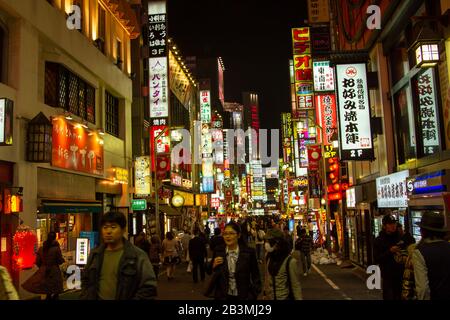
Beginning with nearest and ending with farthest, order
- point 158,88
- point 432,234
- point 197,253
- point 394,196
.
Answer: point 432,234, point 394,196, point 197,253, point 158,88

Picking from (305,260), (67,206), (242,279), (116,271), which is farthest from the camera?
(305,260)

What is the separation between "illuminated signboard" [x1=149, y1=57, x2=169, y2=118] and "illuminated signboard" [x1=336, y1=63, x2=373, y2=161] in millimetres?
15030

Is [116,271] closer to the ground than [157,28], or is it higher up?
closer to the ground

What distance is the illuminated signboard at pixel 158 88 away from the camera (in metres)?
31.3

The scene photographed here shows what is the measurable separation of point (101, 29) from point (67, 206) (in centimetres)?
1088

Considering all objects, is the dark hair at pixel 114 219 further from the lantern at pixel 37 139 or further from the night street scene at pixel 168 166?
the lantern at pixel 37 139

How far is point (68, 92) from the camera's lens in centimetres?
2069

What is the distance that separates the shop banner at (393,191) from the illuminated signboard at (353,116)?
1.40 meters

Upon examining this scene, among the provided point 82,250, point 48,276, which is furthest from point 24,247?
point 48,276

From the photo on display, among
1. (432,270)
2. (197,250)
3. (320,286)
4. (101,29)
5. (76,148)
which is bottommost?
(320,286)

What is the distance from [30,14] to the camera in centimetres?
1688

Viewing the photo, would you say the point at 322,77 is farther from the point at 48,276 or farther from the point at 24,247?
the point at 48,276

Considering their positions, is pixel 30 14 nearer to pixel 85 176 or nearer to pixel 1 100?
pixel 1 100

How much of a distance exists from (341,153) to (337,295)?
233 inches
